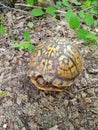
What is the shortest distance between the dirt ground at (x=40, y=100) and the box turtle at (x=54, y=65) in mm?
130

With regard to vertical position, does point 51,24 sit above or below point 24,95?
above

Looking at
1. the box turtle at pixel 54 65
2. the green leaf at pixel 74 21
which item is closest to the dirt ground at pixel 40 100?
the box turtle at pixel 54 65

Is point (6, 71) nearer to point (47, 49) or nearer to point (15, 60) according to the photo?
point (15, 60)

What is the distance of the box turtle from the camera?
6.03 ft

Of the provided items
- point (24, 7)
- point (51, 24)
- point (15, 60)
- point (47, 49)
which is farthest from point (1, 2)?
point (47, 49)

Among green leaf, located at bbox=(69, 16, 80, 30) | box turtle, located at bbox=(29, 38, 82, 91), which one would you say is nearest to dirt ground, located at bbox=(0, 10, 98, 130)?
box turtle, located at bbox=(29, 38, 82, 91)

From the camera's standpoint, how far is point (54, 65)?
1.84m

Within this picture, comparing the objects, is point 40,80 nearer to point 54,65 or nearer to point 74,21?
point 54,65

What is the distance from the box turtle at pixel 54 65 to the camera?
6.03 feet

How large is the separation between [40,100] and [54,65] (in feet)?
1.01

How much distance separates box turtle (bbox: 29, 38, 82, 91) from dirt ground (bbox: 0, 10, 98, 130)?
0.43ft

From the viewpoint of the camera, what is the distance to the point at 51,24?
2.52 meters

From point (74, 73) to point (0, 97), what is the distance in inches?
20.3

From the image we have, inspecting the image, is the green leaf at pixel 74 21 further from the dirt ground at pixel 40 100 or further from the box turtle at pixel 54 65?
the dirt ground at pixel 40 100
